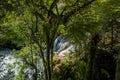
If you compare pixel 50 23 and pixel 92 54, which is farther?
pixel 92 54

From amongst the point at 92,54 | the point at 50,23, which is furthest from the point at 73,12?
the point at 92,54

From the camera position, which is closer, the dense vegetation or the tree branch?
the dense vegetation

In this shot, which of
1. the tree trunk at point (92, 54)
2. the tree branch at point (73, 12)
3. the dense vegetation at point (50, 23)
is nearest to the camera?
the dense vegetation at point (50, 23)

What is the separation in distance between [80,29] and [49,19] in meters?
0.89

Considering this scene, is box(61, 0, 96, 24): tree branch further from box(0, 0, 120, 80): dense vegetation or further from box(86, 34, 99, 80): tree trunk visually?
box(86, 34, 99, 80): tree trunk

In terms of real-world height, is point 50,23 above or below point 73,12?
below

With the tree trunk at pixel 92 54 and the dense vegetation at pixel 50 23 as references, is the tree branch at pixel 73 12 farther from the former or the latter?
the tree trunk at pixel 92 54

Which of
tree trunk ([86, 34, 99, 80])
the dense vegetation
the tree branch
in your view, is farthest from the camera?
tree trunk ([86, 34, 99, 80])

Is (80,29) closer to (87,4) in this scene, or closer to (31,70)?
(87,4)

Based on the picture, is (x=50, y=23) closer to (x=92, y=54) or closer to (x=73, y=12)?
(x=73, y=12)

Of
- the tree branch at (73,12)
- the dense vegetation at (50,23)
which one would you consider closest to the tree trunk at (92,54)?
the dense vegetation at (50,23)

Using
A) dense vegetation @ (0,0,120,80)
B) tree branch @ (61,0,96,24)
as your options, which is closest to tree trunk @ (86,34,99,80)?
dense vegetation @ (0,0,120,80)

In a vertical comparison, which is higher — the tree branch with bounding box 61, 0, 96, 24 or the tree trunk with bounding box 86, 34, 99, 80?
the tree branch with bounding box 61, 0, 96, 24

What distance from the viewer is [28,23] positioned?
21.9 feet
